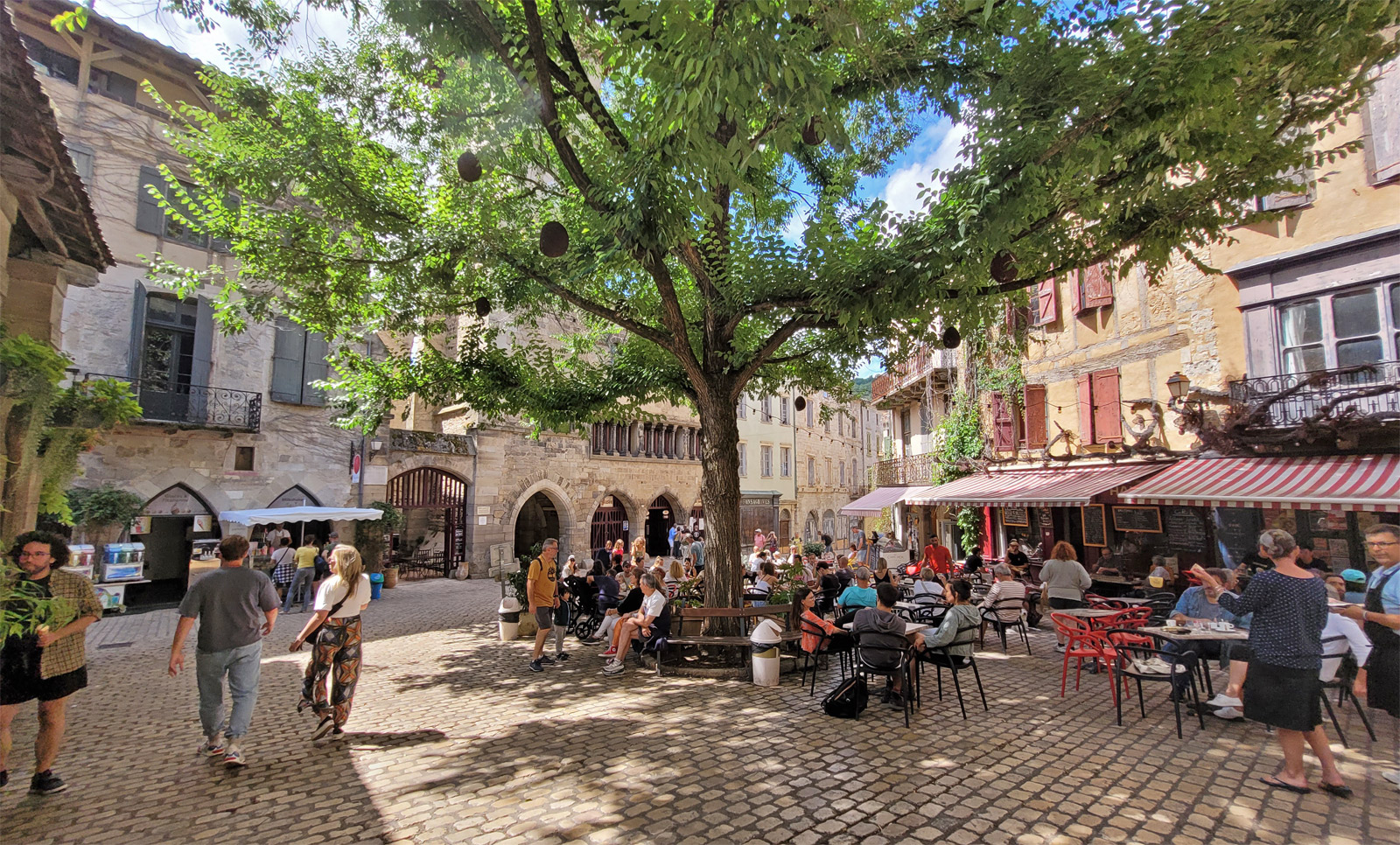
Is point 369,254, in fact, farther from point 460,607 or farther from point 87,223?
point 460,607

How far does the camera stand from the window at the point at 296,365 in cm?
1467

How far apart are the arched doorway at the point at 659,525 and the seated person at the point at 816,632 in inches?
753

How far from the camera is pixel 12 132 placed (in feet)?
13.7

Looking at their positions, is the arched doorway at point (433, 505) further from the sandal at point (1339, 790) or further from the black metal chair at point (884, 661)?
the sandal at point (1339, 790)

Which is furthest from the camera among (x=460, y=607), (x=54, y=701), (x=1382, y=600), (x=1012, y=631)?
(x=460, y=607)

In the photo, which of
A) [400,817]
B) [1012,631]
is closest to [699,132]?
[400,817]

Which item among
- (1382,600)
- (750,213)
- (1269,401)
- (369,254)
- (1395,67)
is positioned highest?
(1395,67)

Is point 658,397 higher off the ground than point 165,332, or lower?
lower

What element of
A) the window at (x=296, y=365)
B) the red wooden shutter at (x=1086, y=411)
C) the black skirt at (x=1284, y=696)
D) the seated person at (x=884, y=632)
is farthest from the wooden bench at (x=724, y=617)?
the window at (x=296, y=365)

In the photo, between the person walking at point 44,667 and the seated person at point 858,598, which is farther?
the seated person at point 858,598

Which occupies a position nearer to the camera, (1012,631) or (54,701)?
(54,701)

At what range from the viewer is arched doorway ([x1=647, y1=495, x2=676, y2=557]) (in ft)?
87.3

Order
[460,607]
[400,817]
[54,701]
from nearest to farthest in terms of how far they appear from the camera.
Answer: [400,817] → [54,701] → [460,607]

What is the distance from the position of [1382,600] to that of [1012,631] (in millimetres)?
5663
